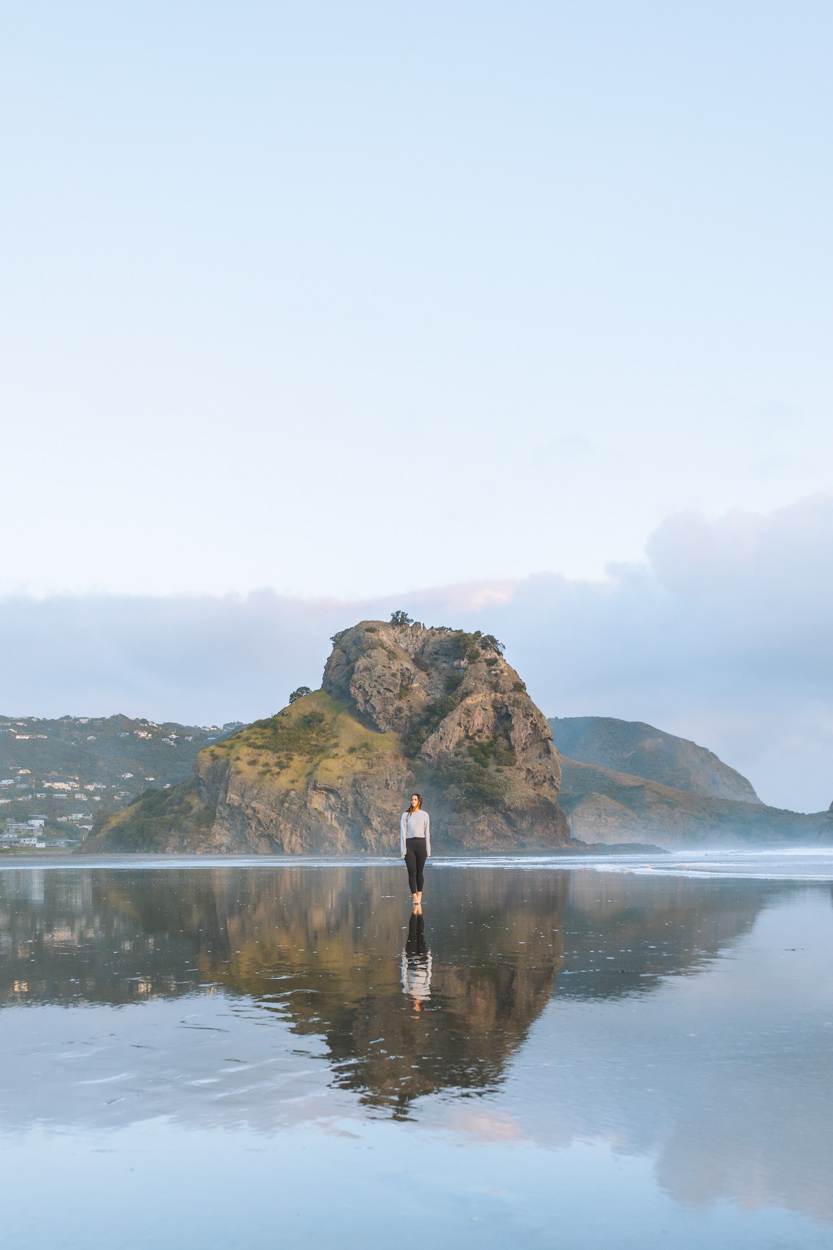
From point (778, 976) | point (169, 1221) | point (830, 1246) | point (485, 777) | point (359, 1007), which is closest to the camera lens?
point (830, 1246)

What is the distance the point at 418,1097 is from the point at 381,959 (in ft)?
28.5

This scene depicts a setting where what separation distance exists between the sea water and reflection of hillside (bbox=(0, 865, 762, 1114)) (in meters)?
0.08

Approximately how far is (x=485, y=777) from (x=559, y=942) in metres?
176

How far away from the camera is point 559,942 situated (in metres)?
18.9

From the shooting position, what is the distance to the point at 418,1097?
25.8 feet

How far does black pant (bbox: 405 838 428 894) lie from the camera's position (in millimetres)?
23656

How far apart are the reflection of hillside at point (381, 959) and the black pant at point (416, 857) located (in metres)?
1.08

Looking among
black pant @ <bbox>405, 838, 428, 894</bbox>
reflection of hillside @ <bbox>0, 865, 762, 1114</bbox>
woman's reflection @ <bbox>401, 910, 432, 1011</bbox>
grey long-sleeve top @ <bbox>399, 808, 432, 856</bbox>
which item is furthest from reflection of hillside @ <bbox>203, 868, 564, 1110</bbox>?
grey long-sleeve top @ <bbox>399, 808, 432, 856</bbox>

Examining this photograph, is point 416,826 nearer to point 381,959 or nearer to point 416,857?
point 416,857

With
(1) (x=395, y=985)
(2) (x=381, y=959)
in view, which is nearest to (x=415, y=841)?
(2) (x=381, y=959)

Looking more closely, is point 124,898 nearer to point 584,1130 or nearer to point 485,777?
point 584,1130

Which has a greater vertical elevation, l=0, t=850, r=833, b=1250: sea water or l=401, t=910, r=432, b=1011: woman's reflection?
l=0, t=850, r=833, b=1250: sea water

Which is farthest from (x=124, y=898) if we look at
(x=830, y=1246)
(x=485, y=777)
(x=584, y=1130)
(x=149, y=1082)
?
(x=485, y=777)

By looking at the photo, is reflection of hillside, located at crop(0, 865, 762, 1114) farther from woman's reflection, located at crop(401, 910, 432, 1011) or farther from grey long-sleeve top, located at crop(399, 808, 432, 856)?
grey long-sleeve top, located at crop(399, 808, 432, 856)
